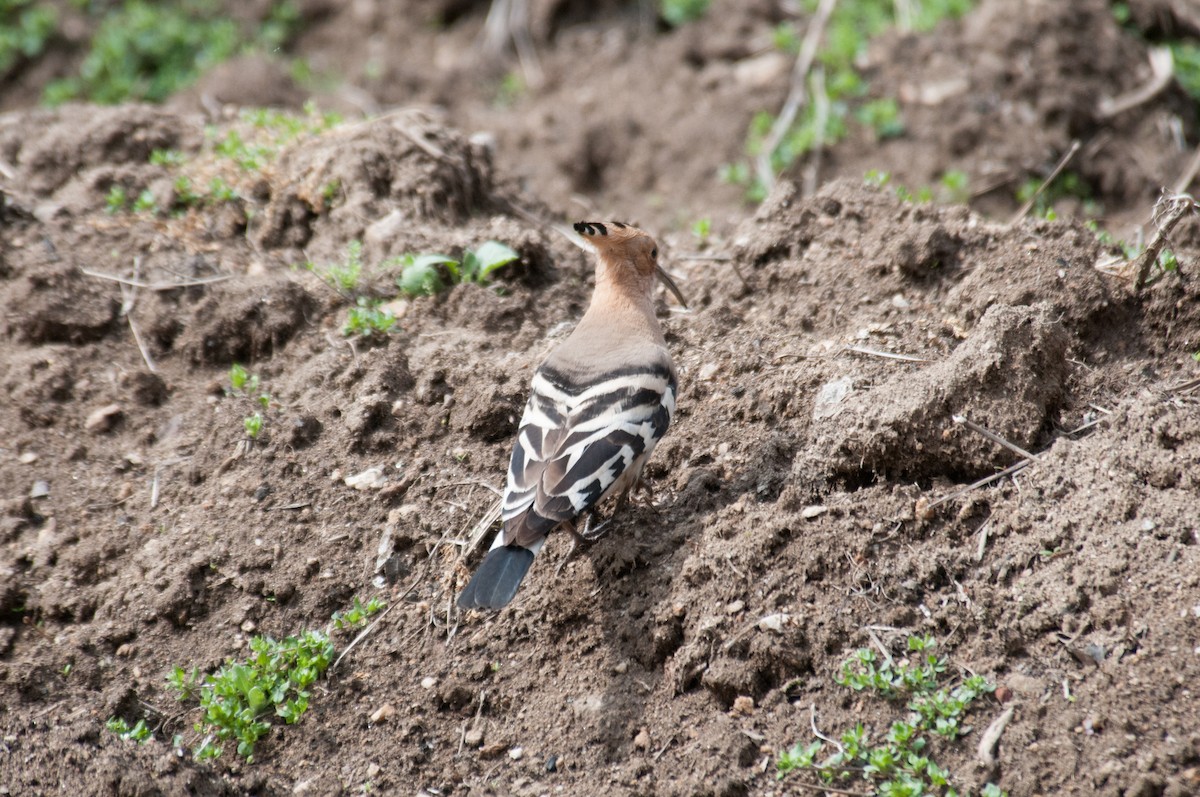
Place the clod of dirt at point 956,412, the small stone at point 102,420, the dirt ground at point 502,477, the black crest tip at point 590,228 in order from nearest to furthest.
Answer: the dirt ground at point 502,477 < the clod of dirt at point 956,412 < the black crest tip at point 590,228 < the small stone at point 102,420

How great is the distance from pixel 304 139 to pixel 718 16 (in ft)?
12.0

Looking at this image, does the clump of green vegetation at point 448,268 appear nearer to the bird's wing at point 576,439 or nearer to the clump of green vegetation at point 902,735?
the bird's wing at point 576,439

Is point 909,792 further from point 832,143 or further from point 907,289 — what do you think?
point 832,143

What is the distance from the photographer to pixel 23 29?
855 cm

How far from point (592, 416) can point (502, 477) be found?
44cm

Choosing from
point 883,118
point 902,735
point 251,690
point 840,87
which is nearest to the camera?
point 902,735

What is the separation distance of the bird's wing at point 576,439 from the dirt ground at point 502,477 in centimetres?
25

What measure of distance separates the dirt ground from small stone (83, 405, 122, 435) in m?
0.01

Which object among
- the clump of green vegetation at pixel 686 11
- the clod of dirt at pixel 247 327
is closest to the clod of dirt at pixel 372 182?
the clod of dirt at pixel 247 327

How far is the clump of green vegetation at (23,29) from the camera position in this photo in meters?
8.41

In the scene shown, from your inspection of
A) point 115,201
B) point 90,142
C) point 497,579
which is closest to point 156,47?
point 90,142

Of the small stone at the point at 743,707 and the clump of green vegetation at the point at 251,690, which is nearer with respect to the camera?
the small stone at the point at 743,707

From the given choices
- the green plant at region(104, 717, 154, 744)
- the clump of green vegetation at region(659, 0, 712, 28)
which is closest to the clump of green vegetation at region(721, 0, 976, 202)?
the clump of green vegetation at region(659, 0, 712, 28)

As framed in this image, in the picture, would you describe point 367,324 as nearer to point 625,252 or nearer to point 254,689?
point 625,252
